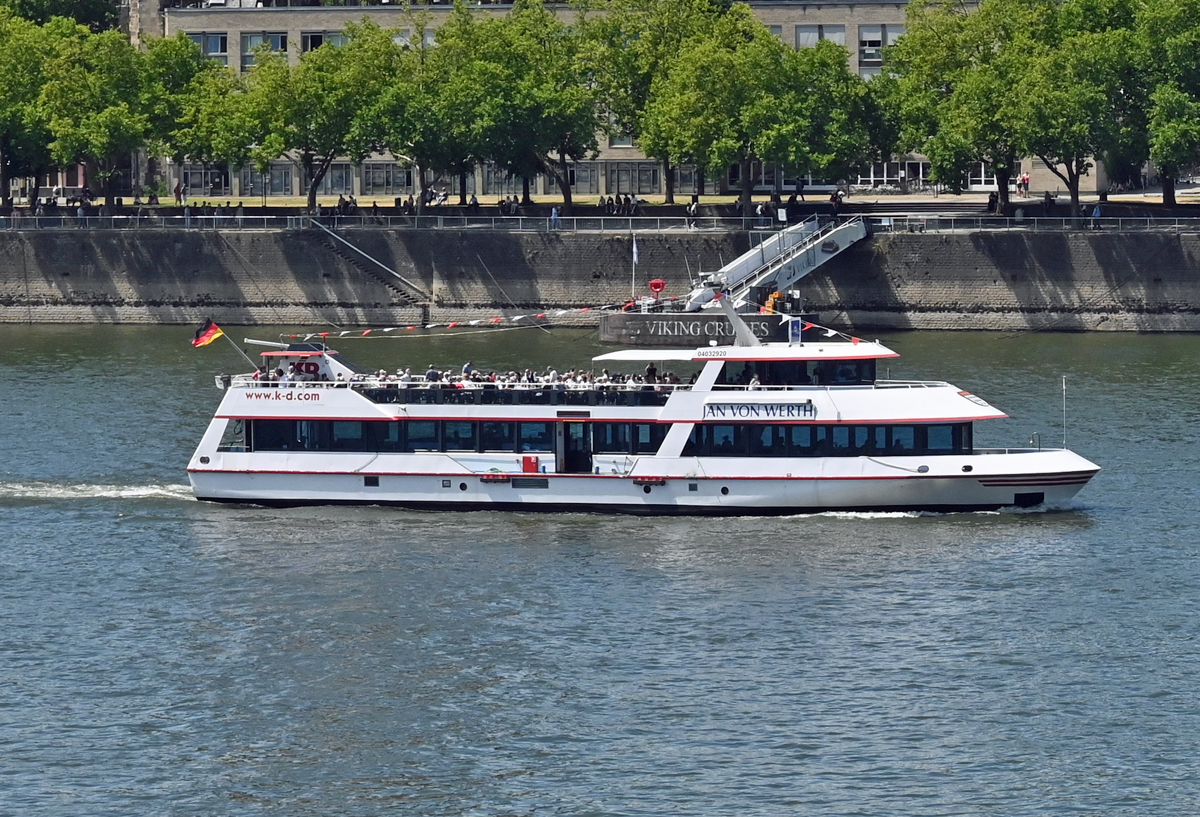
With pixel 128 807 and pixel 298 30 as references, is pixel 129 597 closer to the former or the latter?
pixel 128 807

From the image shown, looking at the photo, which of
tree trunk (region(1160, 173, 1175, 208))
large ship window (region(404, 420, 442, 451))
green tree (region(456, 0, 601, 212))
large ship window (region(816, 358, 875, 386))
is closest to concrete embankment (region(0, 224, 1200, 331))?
green tree (region(456, 0, 601, 212))

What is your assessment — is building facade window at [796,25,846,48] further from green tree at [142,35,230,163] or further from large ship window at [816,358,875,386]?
large ship window at [816,358,875,386]

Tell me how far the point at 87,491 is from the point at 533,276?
149 feet

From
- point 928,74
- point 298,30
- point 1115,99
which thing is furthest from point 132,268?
point 1115,99

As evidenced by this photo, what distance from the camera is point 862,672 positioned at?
48062 millimetres

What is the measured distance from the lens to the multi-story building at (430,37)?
131125 mm

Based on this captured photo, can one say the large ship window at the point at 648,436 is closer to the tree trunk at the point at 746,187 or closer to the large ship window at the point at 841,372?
the large ship window at the point at 841,372

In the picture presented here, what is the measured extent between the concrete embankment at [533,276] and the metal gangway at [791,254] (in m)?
1.22

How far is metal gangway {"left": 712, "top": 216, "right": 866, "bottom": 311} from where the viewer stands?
339 ft

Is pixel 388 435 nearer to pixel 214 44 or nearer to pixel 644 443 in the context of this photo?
pixel 644 443

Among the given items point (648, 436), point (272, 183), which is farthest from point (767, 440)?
point (272, 183)

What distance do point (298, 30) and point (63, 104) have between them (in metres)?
22.8

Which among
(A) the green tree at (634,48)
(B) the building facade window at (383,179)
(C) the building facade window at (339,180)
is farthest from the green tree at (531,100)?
(C) the building facade window at (339,180)

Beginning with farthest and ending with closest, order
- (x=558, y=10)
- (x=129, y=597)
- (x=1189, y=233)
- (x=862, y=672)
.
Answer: (x=558, y=10), (x=1189, y=233), (x=129, y=597), (x=862, y=672)
